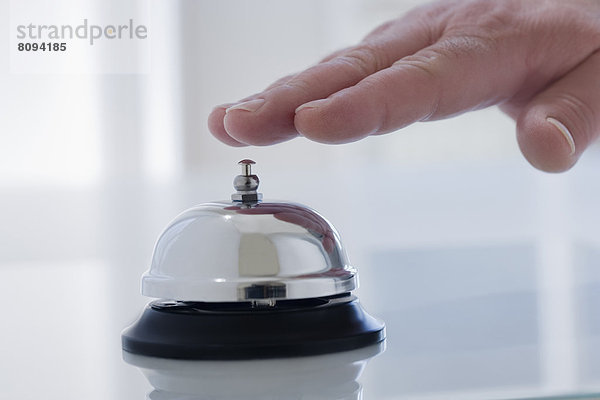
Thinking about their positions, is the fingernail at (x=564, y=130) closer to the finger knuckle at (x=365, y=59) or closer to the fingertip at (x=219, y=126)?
the finger knuckle at (x=365, y=59)

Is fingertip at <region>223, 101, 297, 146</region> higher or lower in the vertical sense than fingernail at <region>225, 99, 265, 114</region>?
lower

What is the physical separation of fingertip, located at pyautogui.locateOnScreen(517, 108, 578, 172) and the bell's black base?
13.5 inches

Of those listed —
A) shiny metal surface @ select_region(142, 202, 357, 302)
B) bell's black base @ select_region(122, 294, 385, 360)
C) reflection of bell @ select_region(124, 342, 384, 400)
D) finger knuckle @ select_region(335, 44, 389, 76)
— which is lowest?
reflection of bell @ select_region(124, 342, 384, 400)

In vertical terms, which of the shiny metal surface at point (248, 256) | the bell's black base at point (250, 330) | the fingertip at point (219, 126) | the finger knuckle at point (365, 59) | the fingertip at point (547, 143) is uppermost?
the finger knuckle at point (365, 59)

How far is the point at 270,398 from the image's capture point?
0.43 metres

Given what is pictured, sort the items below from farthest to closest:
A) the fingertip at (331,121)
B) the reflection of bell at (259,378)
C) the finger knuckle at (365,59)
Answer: the finger knuckle at (365,59) < the fingertip at (331,121) < the reflection of bell at (259,378)

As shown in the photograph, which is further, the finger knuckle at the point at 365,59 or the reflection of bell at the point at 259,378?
the finger knuckle at the point at 365,59

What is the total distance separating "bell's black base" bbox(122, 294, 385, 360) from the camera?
50 cm

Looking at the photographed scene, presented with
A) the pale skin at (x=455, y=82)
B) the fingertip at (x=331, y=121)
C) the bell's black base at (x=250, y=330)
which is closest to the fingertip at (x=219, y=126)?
the pale skin at (x=455, y=82)

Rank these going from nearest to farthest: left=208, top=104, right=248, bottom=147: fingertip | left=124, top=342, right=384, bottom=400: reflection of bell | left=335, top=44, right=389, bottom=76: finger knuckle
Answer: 1. left=124, top=342, right=384, bottom=400: reflection of bell
2. left=208, top=104, right=248, bottom=147: fingertip
3. left=335, top=44, right=389, bottom=76: finger knuckle

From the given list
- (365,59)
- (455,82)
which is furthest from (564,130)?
(365,59)

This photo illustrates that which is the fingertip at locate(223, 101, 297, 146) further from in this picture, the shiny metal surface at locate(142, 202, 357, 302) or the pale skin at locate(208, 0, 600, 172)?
the shiny metal surface at locate(142, 202, 357, 302)

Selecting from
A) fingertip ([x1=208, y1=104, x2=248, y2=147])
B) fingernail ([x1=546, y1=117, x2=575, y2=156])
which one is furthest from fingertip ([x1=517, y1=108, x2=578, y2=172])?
fingertip ([x1=208, y1=104, x2=248, y2=147])

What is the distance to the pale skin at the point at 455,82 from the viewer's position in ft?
2.35
